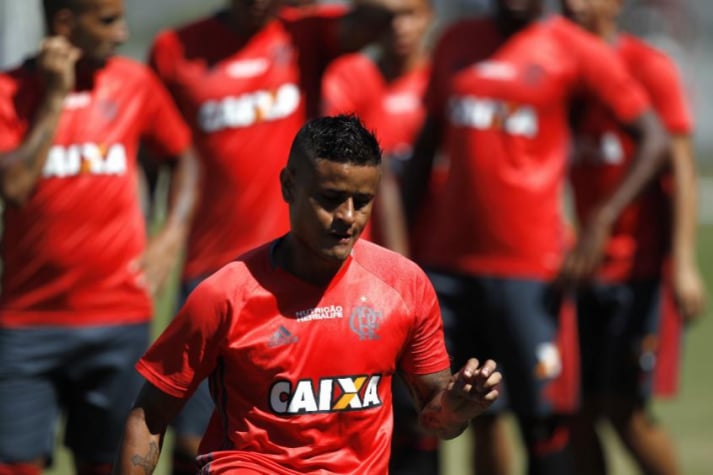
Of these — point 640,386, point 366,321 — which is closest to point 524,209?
point 640,386

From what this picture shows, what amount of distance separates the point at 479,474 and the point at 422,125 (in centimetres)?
165

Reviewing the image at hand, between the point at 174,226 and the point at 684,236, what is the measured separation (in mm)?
2519

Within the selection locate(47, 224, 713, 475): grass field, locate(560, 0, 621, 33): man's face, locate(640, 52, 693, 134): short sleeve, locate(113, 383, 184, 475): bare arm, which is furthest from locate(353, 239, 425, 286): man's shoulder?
locate(47, 224, 713, 475): grass field

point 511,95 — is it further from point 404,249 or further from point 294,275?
point 294,275

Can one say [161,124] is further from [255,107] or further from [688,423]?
[688,423]

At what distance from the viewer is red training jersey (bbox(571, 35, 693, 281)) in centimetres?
805

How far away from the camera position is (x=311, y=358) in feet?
15.7

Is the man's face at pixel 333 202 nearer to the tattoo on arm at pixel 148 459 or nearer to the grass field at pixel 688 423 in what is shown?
the tattoo on arm at pixel 148 459

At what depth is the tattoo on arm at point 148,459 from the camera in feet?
15.3

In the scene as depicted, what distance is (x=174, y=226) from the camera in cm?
705

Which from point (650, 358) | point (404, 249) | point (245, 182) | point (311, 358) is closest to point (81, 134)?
point (245, 182)

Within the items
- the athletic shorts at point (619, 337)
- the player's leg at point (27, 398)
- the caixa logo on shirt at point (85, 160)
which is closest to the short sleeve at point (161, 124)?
the caixa logo on shirt at point (85, 160)

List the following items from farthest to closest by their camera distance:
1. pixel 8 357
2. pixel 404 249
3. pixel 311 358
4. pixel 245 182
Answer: pixel 404 249
pixel 245 182
pixel 8 357
pixel 311 358

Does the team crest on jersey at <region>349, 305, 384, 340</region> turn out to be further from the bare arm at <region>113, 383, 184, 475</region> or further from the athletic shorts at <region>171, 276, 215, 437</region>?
the athletic shorts at <region>171, 276, 215, 437</region>
